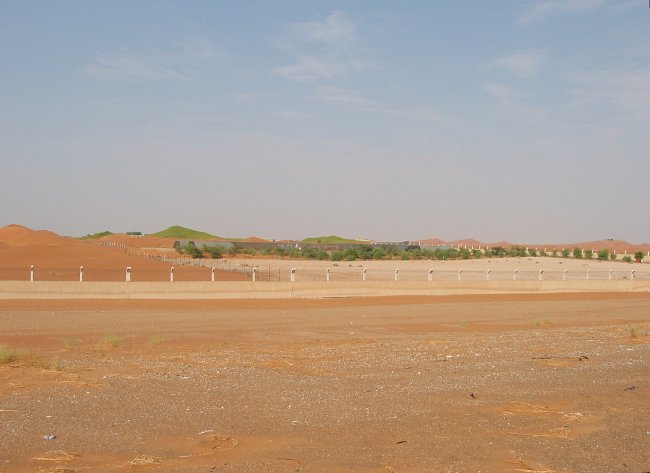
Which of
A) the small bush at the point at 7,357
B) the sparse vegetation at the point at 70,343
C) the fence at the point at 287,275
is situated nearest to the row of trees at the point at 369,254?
the fence at the point at 287,275

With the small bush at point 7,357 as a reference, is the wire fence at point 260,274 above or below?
above

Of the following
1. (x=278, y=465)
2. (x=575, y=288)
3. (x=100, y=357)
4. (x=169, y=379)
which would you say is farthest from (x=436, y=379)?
(x=575, y=288)

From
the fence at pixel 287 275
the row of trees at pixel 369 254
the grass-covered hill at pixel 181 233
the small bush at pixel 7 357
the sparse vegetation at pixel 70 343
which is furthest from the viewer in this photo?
the grass-covered hill at pixel 181 233

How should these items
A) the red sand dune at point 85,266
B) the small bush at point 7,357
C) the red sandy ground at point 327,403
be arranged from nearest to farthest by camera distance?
1. the red sandy ground at point 327,403
2. the small bush at point 7,357
3. the red sand dune at point 85,266

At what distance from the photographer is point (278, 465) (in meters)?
6.79

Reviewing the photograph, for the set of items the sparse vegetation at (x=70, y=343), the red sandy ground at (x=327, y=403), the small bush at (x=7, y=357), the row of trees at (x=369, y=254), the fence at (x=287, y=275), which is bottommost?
the sparse vegetation at (x=70, y=343)

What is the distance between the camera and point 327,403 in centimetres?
937

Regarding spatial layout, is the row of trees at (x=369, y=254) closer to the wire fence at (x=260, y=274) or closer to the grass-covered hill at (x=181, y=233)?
the wire fence at (x=260, y=274)

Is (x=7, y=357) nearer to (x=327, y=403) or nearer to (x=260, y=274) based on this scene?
(x=327, y=403)

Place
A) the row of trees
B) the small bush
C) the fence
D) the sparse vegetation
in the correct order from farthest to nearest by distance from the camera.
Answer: the row of trees → the fence → the sparse vegetation → the small bush

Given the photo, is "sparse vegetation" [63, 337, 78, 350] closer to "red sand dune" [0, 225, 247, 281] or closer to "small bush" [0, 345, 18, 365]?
"small bush" [0, 345, 18, 365]

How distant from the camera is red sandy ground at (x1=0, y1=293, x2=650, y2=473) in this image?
23.2 feet

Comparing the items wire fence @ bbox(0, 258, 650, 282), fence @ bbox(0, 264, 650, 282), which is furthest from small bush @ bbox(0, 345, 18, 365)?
wire fence @ bbox(0, 258, 650, 282)

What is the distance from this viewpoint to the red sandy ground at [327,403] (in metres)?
7.06
